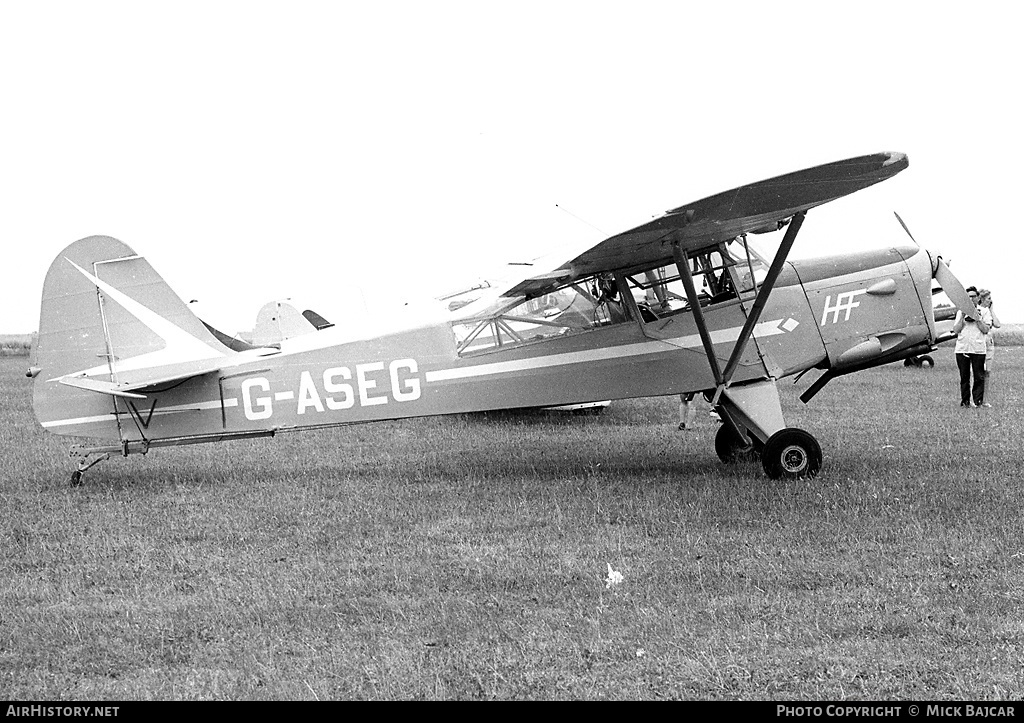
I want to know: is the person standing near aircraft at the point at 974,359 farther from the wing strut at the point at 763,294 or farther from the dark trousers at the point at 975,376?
the wing strut at the point at 763,294

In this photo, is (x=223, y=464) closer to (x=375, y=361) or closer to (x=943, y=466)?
(x=375, y=361)

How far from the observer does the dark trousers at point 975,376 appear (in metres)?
14.1

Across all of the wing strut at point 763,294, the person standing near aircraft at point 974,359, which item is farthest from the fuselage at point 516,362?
the person standing near aircraft at point 974,359

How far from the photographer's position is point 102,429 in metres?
8.67

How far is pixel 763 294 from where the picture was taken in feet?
26.7

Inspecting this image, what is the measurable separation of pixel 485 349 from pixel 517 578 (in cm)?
360

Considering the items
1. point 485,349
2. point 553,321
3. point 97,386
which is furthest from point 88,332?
point 553,321

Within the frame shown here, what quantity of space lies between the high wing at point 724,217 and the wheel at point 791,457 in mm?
1794

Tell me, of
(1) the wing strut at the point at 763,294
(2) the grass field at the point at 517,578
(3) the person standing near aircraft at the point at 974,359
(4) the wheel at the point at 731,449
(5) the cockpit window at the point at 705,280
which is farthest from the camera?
(3) the person standing near aircraft at the point at 974,359

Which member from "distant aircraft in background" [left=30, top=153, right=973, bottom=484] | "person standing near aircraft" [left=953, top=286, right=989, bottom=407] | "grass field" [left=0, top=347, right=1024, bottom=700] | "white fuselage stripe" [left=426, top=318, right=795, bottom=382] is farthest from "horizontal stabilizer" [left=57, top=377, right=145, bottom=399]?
"person standing near aircraft" [left=953, top=286, right=989, bottom=407]

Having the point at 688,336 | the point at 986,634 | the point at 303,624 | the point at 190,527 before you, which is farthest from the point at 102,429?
the point at 986,634

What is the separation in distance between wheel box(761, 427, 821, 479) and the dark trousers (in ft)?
23.6

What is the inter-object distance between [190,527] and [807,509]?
174 inches

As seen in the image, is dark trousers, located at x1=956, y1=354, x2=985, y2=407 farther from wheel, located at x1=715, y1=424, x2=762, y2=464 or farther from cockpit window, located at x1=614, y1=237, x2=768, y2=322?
cockpit window, located at x1=614, y1=237, x2=768, y2=322
